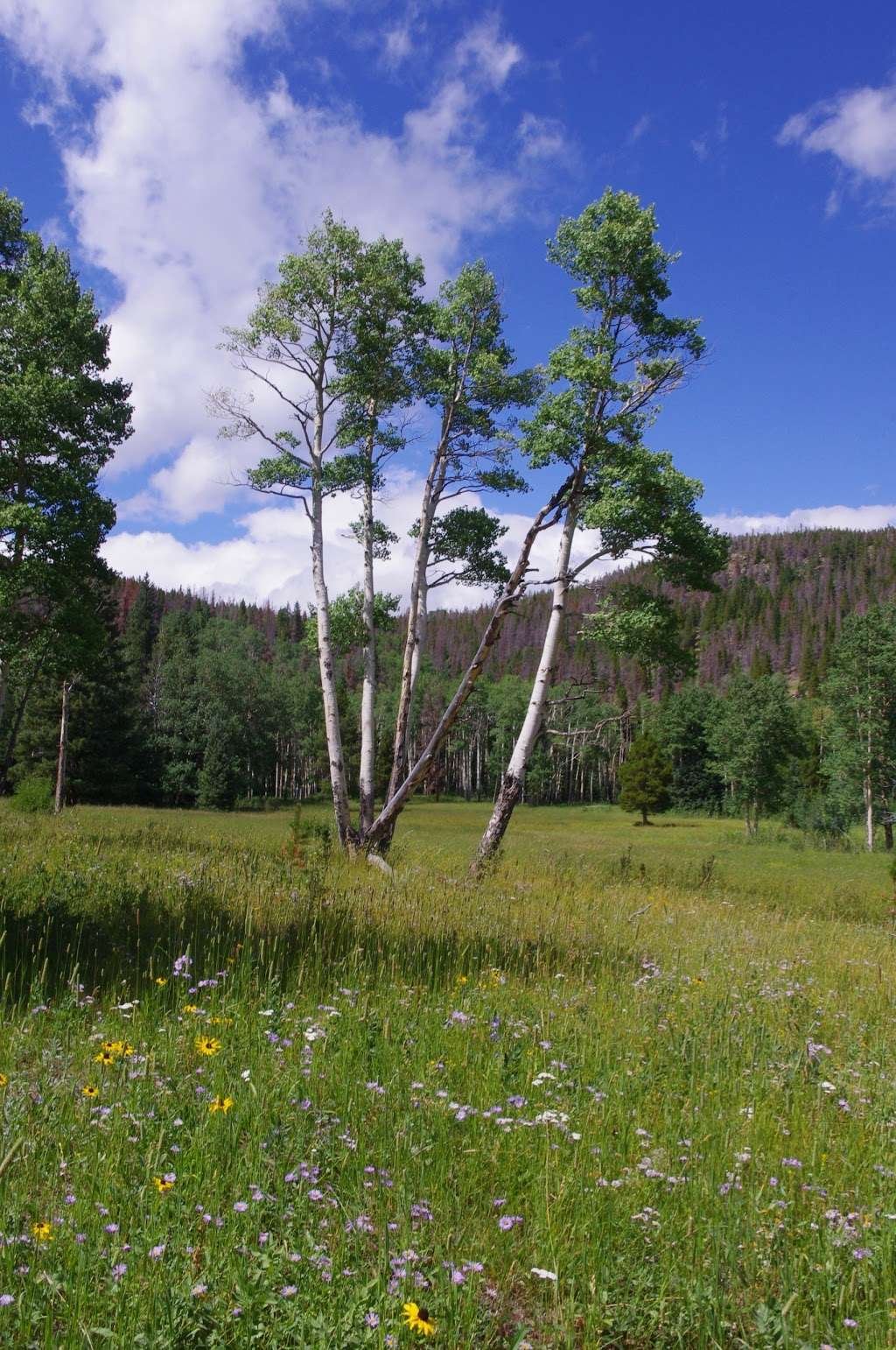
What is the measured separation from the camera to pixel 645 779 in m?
75.0

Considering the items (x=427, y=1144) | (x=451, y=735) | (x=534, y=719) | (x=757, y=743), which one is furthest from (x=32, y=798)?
(x=757, y=743)

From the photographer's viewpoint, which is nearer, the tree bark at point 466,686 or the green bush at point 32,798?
the tree bark at point 466,686

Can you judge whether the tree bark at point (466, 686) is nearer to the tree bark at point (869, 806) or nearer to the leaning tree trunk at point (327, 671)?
the leaning tree trunk at point (327, 671)

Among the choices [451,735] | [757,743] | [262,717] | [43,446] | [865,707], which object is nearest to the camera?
[43,446]

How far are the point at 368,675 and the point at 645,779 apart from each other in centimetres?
6399

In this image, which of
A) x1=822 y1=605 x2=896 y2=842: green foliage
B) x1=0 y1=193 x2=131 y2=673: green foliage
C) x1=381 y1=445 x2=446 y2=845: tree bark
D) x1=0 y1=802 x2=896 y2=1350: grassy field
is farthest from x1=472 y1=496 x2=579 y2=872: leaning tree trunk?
x1=822 y1=605 x2=896 y2=842: green foliage

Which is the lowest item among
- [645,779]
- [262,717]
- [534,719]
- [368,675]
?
[645,779]

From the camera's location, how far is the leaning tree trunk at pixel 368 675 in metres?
15.3

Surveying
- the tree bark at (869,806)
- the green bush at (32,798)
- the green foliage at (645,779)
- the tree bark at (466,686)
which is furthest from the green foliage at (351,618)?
the green foliage at (645,779)

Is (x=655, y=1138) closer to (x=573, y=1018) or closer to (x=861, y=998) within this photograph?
(x=573, y=1018)

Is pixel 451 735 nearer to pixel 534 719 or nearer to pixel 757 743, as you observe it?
pixel 757 743

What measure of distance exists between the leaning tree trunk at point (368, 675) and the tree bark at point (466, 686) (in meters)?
0.62

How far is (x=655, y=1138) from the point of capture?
349 cm

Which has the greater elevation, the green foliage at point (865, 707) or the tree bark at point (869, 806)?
the green foliage at point (865, 707)
